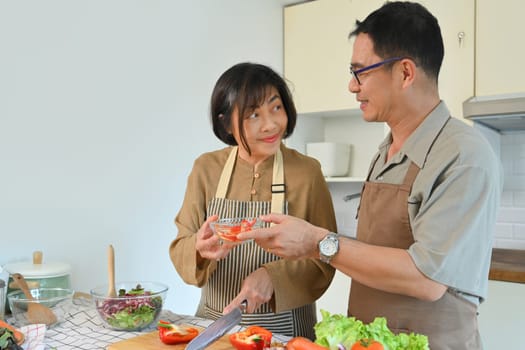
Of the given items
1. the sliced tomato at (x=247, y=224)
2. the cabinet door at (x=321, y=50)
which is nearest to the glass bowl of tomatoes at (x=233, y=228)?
the sliced tomato at (x=247, y=224)

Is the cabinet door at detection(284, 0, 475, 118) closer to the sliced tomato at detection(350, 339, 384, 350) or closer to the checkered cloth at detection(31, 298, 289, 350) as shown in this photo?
the checkered cloth at detection(31, 298, 289, 350)

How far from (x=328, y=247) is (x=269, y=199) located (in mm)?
370

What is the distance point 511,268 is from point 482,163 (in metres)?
1.36

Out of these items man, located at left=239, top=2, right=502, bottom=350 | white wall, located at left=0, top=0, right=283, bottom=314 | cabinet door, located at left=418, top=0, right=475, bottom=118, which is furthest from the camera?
cabinet door, located at left=418, top=0, right=475, bottom=118

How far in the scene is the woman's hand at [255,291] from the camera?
1.15 m

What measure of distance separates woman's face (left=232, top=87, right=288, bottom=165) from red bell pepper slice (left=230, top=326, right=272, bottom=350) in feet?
1.69

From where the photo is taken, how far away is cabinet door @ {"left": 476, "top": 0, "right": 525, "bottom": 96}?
2.15 m

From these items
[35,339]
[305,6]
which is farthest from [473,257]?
[305,6]

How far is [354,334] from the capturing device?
820mm

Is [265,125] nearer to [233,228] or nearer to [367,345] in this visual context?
[233,228]

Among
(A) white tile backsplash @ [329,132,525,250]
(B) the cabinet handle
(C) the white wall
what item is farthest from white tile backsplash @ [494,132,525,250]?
(C) the white wall

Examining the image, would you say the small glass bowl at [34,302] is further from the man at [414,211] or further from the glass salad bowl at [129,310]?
the man at [414,211]

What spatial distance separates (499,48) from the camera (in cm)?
220

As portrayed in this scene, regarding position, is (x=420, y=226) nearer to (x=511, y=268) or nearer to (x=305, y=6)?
(x=511, y=268)
